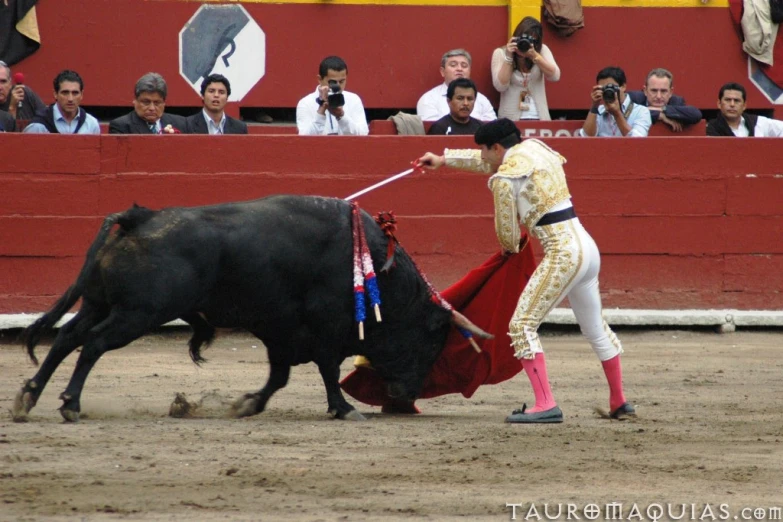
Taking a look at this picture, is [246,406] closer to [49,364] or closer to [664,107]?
[49,364]

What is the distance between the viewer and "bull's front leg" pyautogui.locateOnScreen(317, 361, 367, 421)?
5711 millimetres

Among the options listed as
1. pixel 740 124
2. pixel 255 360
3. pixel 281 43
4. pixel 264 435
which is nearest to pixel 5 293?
pixel 255 360

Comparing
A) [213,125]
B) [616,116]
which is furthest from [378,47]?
[616,116]

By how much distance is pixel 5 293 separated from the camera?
8.13m

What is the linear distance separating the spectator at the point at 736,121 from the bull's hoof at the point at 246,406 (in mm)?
4392

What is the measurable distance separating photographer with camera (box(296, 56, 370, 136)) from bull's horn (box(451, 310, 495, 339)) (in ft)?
8.17

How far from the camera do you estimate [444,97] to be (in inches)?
361

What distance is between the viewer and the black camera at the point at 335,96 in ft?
25.8

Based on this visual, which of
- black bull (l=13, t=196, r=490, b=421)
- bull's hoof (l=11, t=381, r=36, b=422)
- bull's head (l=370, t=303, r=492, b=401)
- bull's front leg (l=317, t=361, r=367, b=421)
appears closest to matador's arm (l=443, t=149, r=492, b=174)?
black bull (l=13, t=196, r=490, b=421)

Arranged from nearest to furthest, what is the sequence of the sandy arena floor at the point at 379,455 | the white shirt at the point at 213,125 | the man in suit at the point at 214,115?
the sandy arena floor at the point at 379,455 → the man in suit at the point at 214,115 → the white shirt at the point at 213,125

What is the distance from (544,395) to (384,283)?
0.85 metres

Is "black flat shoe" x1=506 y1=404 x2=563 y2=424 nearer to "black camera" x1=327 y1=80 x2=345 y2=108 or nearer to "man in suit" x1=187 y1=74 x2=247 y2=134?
"black camera" x1=327 y1=80 x2=345 y2=108

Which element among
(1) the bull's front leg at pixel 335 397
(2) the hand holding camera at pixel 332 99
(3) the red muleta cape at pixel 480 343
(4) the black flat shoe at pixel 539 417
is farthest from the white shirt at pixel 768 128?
(1) the bull's front leg at pixel 335 397

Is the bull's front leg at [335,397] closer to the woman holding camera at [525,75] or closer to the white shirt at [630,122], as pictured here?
the white shirt at [630,122]
